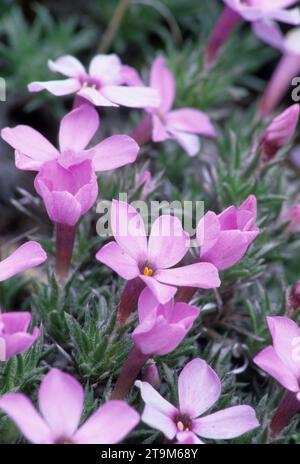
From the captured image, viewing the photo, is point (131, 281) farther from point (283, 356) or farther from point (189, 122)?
point (189, 122)

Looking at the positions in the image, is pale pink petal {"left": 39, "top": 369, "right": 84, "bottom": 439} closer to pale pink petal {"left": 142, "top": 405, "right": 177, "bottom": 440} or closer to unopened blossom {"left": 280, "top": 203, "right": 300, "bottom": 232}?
pale pink petal {"left": 142, "top": 405, "right": 177, "bottom": 440}

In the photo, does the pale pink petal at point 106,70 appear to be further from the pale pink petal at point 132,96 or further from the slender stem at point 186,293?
the slender stem at point 186,293

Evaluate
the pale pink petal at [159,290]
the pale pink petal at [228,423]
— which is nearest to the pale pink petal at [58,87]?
the pale pink petal at [159,290]

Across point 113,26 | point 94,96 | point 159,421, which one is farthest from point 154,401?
point 113,26

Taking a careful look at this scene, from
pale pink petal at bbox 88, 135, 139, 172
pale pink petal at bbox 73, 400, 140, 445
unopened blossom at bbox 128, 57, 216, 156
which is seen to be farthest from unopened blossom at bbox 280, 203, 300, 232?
pale pink petal at bbox 73, 400, 140, 445

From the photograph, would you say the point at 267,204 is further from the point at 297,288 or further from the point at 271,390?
the point at 271,390
